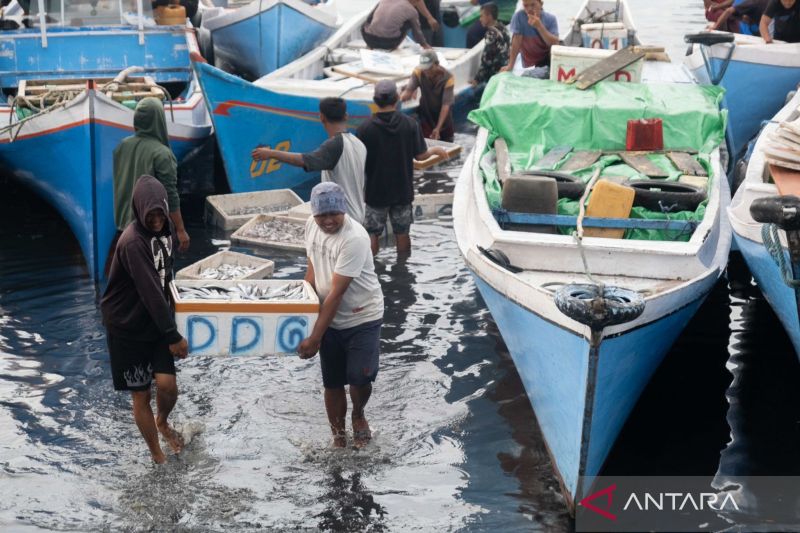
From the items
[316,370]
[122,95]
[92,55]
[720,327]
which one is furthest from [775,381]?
[92,55]

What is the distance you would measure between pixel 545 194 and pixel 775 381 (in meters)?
2.19

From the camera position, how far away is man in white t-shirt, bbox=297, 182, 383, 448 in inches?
228

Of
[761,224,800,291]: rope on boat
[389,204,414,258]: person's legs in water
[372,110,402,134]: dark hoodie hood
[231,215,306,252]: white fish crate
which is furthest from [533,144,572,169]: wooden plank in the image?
[231,215,306,252]: white fish crate

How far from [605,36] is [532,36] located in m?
0.99

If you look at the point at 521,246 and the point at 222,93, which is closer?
the point at 521,246

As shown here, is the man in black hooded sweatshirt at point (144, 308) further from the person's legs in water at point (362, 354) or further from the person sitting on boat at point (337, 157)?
the person sitting on boat at point (337, 157)

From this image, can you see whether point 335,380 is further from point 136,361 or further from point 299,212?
point 299,212

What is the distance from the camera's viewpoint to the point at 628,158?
8.62 meters

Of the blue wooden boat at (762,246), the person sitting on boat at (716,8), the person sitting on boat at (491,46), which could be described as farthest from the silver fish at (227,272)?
the person sitting on boat at (716,8)

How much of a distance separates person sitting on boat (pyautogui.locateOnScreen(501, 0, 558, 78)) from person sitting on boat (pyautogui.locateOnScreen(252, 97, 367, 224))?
692 cm

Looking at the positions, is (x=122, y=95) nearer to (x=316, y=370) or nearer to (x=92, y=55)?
(x=92, y=55)

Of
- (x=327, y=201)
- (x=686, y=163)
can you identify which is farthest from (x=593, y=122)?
(x=327, y=201)

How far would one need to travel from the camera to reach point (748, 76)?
1211 centimetres

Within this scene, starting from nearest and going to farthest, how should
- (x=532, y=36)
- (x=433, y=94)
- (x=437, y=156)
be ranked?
(x=437, y=156) → (x=433, y=94) → (x=532, y=36)
